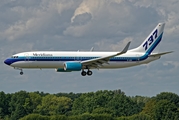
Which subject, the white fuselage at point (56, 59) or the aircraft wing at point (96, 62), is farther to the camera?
the aircraft wing at point (96, 62)

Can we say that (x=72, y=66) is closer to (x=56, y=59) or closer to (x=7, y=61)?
(x=56, y=59)

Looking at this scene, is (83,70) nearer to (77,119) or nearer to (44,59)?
(44,59)

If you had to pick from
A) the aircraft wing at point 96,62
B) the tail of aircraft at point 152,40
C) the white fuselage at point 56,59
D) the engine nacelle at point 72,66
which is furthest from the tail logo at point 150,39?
the engine nacelle at point 72,66

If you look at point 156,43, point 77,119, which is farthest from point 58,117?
point 156,43

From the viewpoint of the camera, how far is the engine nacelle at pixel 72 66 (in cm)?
11993

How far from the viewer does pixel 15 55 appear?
394ft

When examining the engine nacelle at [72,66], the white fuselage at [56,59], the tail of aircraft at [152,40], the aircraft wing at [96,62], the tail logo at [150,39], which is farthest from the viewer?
the tail logo at [150,39]

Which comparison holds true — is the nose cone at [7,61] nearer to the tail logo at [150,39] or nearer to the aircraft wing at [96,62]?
the aircraft wing at [96,62]

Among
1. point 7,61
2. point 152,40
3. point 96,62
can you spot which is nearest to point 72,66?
point 96,62

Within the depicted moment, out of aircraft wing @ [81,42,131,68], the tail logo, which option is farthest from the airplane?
the tail logo

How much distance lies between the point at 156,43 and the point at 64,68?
2277 centimetres

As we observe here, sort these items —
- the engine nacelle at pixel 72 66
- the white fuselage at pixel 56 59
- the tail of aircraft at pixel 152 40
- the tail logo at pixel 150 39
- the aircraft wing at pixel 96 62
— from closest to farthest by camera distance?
the white fuselage at pixel 56 59 < the engine nacelle at pixel 72 66 < the aircraft wing at pixel 96 62 < the tail of aircraft at pixel 152 40 < the tail logo at pixel 150 39

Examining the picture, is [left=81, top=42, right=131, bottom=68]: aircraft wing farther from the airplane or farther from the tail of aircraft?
the tail of aircraft

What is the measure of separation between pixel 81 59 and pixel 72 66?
3.31 metres
